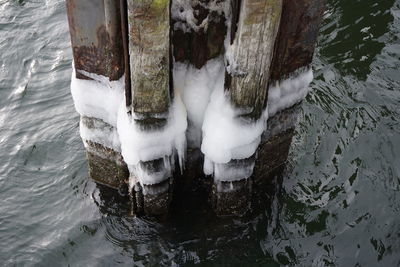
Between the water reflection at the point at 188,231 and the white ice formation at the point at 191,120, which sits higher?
the white ice formation at the point at 191,120

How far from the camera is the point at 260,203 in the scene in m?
4.52

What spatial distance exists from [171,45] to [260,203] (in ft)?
5.95

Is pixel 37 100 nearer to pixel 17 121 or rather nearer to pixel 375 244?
pixel 17 121

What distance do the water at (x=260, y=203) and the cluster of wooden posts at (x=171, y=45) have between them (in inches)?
27.3

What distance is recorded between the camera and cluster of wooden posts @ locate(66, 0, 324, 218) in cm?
304

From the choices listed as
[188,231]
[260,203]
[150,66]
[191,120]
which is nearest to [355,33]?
[260,203]

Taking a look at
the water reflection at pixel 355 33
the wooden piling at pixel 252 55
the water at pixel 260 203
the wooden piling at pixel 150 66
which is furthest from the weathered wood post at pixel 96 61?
the water reflection at pixel 355 33

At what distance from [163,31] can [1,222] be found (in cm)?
256

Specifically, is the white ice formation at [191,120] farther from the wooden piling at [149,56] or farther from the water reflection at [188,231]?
the water reflection at [188,231]

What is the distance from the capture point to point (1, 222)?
4.50 m

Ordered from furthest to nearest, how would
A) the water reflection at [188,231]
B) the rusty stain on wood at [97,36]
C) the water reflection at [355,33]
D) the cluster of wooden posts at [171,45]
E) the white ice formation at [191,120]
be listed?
1. the water reflection at [355,33]
2. the water reflection at [188,231]
3. the white ice formation at [191,120]
4. the rusty stain on wood at [97,36]
5. the cluster of wooden posts at [171,45]

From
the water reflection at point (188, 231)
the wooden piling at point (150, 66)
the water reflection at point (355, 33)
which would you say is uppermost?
the wooden piling at point (150, 66)

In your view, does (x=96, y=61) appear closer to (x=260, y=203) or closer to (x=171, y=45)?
(x=171, y=45)

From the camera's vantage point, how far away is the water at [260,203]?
4234mm
